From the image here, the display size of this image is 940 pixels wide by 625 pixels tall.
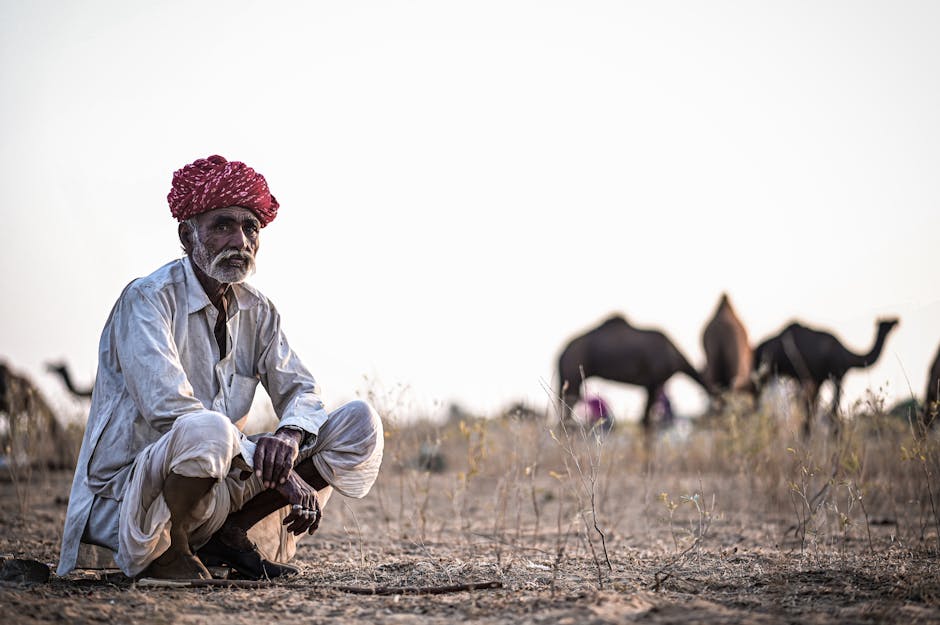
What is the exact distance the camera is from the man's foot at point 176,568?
2.95m

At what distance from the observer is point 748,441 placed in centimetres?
567

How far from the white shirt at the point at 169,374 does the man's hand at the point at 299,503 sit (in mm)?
160

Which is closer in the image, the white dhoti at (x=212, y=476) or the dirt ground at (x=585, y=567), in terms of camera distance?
the dirt ground at (x=585, y=567)

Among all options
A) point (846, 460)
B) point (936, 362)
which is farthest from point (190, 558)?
point (936, 362)

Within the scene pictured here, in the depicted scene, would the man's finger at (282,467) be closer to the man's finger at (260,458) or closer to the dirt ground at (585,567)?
the man's finger at (260,458)

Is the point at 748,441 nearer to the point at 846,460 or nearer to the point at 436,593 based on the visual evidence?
the point at 846,460

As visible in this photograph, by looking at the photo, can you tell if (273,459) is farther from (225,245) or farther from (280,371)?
(225,245)

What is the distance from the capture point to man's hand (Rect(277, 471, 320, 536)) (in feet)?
9.54

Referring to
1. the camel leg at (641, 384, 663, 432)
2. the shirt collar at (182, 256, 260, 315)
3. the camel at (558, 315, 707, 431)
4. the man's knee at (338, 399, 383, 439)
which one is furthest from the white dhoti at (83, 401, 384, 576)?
the camel at (558, 315, 707, 431)

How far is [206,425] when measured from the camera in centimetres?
274

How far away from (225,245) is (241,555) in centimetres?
108

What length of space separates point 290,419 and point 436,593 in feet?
2.49

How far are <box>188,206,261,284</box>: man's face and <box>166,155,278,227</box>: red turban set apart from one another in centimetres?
3

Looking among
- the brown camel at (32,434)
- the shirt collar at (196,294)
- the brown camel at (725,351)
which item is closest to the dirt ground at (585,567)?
the brown camel at (32,434)
